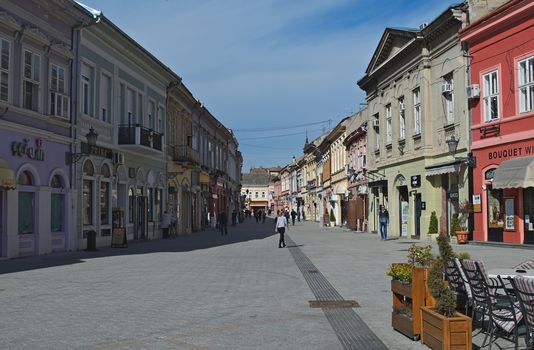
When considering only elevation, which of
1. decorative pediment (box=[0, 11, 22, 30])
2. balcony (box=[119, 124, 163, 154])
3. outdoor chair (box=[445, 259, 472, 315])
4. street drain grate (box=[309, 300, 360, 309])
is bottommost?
street drain grate (box=[309, 300, 360, 309])

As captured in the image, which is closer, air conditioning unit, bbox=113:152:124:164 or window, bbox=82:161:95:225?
window, bbox=82:161:95:225

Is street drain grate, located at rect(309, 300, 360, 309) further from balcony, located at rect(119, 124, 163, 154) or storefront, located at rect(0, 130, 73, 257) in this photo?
balcony, located at rect(119, 124, 163, 154)

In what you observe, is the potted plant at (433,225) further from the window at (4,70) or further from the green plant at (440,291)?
the green plant at (440,291)

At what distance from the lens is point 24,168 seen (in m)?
19.7

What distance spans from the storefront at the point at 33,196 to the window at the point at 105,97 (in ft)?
14.4

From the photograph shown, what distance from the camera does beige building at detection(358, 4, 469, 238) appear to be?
86.8ft

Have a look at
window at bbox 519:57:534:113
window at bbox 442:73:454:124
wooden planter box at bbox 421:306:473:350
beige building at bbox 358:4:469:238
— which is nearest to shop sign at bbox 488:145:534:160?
window at bbox 519:57:534:113

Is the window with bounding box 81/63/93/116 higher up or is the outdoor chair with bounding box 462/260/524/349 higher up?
the window with bounding box 81/63/93/116

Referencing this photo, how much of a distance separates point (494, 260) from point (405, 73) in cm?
1686

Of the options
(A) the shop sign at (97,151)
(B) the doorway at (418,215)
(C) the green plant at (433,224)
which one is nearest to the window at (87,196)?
(A) the shop sign at (97,151)

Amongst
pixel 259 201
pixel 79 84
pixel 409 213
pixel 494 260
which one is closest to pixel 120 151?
pixel 79 84

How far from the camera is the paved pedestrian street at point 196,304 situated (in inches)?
301

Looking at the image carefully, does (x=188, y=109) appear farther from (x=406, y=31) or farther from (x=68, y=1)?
(x=68, y=1)

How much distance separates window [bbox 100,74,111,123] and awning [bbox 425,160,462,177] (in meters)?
14.8
